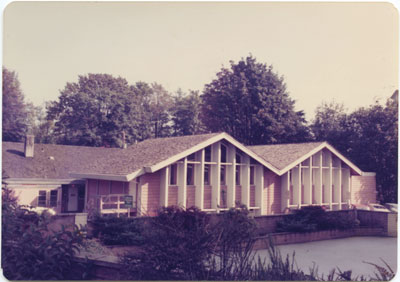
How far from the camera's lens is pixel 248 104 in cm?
2922

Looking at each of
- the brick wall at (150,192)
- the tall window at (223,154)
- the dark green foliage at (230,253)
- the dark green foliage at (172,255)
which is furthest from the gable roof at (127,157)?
the dark green foliage at (230,253)

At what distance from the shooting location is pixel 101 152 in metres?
25.6

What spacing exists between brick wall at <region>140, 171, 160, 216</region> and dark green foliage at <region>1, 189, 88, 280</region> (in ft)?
26.1

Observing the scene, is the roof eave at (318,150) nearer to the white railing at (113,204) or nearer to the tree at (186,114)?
the white railing at (113,204)

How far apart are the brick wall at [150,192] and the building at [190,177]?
1.4 inches

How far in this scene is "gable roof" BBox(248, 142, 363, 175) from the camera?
19.4m

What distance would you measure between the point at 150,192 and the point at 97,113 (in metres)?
10.1

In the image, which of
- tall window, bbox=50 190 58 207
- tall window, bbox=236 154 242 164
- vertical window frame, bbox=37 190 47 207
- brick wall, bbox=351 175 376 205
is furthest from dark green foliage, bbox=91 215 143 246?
brick wall, bbox=351 175 376 205

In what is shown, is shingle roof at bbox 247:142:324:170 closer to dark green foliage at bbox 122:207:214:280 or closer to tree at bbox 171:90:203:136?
tree at bbox 171:90:203:136

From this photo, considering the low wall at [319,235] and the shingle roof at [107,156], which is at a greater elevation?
the shingle roof at [107,156]

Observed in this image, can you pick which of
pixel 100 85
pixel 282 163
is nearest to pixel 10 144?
pixel 100 85

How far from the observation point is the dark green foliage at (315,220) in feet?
51.3

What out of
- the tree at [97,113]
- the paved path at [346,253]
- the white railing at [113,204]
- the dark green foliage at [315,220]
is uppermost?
the tree at [97,113]

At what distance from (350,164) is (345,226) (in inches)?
205
